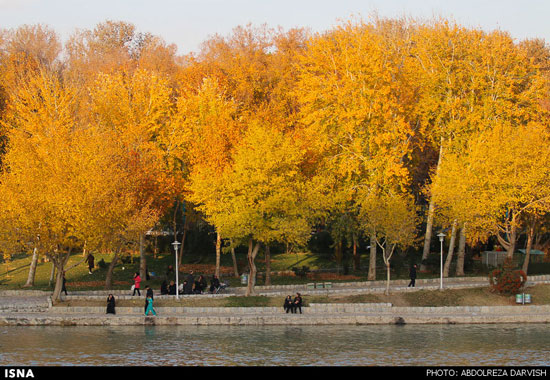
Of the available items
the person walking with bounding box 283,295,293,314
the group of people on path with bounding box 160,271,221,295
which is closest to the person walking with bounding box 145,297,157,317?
the group of people on path with bounding box 160,271,221,295

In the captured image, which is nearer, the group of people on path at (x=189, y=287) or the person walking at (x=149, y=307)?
the person walking at (x=149, y=307)

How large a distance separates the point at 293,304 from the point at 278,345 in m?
7.66

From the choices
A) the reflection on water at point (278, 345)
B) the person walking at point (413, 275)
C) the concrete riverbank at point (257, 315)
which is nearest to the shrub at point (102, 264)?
the concrete riverbank at point (257, 315)

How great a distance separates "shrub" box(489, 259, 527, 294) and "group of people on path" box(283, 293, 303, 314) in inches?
489

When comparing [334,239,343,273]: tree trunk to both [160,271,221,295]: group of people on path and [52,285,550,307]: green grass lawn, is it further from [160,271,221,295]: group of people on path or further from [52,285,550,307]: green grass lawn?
[160,271,221,295]: group of people on path

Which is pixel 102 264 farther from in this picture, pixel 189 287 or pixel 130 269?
pixel 189 287

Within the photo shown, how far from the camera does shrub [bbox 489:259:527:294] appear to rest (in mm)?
42750

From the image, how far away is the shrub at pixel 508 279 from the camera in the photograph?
42750 millimetres

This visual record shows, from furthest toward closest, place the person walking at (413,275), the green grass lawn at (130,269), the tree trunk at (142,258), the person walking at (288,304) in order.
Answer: the green grass lawn at (130,269) → the tree trunk at (142,258) → the person walking at (413,275) → the person walking at (288,304)

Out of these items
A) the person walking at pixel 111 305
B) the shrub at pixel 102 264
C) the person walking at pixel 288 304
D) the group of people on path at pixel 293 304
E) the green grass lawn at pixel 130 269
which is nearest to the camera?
the person walking at pixel 111 305

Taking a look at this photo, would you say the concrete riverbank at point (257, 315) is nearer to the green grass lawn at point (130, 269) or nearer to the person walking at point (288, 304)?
the person walking at point (288, 304)

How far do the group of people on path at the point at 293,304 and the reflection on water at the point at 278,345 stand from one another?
244 cm
